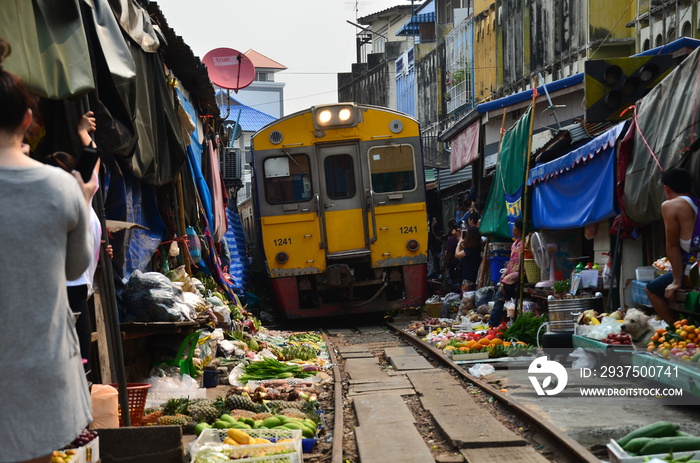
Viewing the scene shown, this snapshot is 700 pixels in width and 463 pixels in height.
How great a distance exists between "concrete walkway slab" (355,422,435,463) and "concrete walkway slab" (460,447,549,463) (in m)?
0.24

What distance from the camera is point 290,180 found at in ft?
43.7

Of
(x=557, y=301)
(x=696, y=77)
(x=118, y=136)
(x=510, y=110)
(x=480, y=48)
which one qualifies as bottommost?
(x=557, y=301)

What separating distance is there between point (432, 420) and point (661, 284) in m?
2.29

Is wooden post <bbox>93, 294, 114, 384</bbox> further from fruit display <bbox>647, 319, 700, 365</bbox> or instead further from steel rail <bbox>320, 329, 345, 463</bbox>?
fruit display <bbox>647, 319, 700, 365</bbox>

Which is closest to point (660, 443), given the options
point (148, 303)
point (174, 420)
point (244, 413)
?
point (244, 413)

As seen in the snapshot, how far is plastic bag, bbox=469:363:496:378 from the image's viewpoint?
806cm

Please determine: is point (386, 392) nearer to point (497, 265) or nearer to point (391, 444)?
point (391, 444)

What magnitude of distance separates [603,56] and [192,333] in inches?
500

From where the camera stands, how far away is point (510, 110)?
15.7 m

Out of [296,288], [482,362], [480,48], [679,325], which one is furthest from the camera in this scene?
[480,48]

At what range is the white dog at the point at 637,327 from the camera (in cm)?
725

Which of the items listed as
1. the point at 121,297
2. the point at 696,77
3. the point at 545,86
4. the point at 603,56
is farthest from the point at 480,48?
the point at 121,297

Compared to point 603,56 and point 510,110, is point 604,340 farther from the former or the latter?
point 603,56

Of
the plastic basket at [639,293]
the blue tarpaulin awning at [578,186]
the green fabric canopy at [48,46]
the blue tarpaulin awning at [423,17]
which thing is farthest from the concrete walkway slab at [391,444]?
the blue tarpaulin awning at [423,17]
